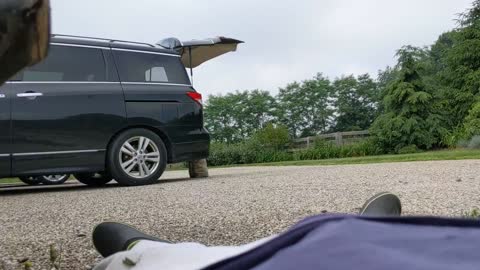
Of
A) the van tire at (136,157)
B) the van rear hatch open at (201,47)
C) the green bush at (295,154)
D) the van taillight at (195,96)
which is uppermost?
the van rear hatch open at (201,47)

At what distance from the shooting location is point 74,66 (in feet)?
17.4

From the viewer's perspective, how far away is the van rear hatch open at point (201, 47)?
6.75 meters

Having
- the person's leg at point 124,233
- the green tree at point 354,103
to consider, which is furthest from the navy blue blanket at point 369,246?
the green tree at point 354,103

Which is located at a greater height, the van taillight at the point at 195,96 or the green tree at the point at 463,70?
the green tree at the point at 463,70

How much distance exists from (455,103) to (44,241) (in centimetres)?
2174

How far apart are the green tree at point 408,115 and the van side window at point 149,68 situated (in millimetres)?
16340

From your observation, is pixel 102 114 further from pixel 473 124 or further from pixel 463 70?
pixel 463 70

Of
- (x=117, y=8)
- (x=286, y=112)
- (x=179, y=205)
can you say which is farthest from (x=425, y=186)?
(x=286, y=112)

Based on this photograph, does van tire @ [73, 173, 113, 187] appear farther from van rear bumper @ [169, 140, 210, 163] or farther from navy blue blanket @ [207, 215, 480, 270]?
navy blue blanket @ [207, 215, 480, 270]

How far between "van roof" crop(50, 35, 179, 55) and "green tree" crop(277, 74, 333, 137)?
44618mm

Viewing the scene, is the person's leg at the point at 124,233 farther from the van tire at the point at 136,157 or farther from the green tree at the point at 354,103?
the green tree at the point at 354,103

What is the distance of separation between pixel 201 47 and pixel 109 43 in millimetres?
2247

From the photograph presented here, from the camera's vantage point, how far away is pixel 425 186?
174 inches

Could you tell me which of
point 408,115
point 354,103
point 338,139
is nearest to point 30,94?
point 408,115
